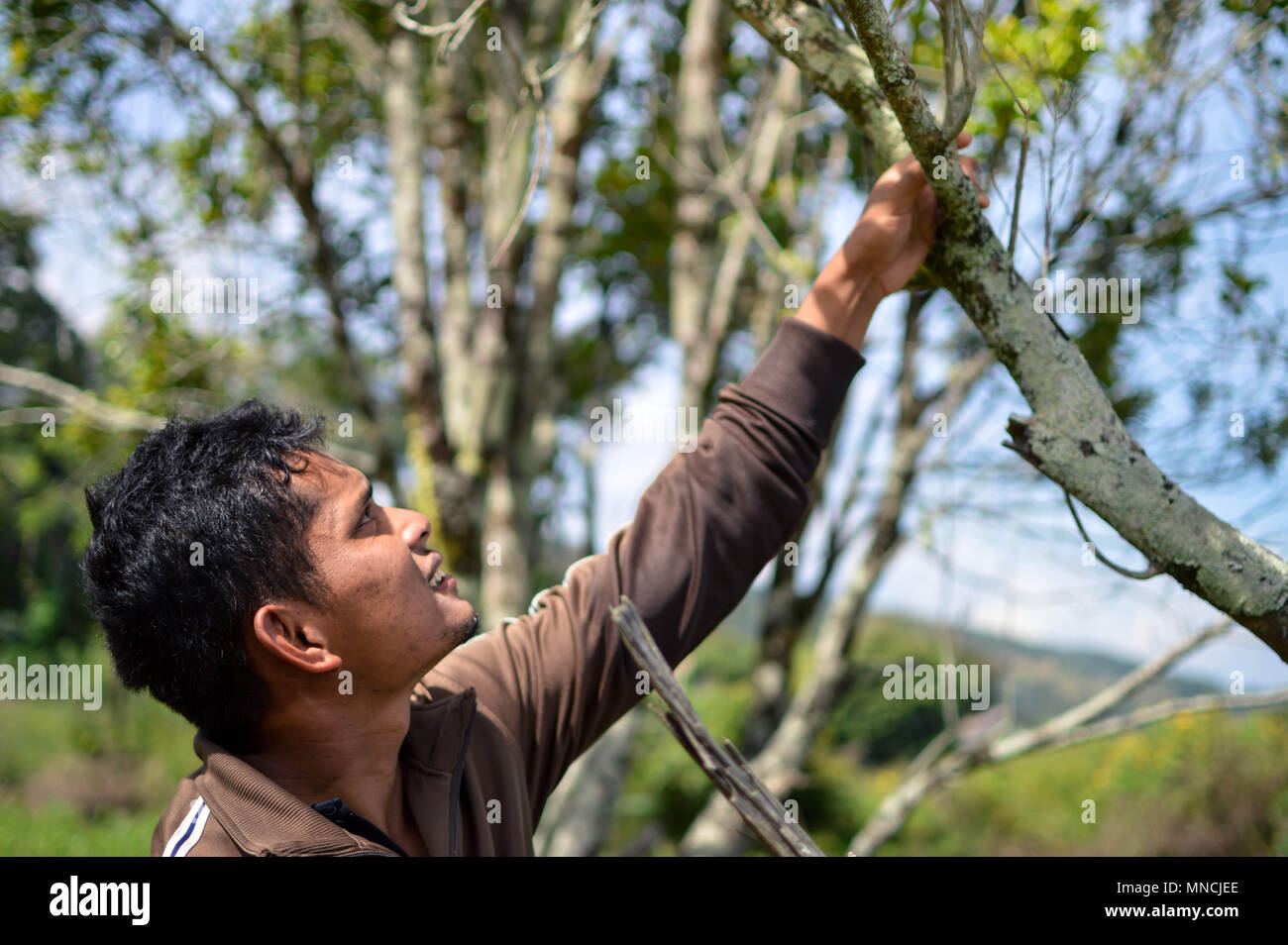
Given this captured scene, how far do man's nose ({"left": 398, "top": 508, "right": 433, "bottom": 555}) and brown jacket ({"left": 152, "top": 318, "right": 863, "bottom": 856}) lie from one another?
0.29 m

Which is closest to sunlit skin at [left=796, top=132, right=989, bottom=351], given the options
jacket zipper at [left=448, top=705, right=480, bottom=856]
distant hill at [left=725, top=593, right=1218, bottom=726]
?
jacket zipper at [left=448, top=705, right=480, bottom=856]

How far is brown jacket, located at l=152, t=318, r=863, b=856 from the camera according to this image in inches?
67.2

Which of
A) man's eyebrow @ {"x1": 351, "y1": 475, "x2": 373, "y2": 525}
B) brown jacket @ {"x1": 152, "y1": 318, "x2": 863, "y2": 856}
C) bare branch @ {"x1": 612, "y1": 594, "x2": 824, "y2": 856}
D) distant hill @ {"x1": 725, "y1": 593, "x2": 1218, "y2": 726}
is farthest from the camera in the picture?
distant hill @ {"x1": 725, "y1": 593, "x2": 1218, "y2": 726}

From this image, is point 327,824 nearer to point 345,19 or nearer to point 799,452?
point 799,452

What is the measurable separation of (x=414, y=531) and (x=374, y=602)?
168 millimetres

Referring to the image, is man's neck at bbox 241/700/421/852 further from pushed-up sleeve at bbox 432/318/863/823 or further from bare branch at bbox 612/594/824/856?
bare branch at bbox 612/594/824/856

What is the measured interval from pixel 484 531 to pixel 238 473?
3.59 m

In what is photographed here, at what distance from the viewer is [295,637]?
1.54 m

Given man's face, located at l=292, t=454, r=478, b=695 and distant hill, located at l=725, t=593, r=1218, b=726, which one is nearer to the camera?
man's face, located at l=292, t=454, r=478, b=695

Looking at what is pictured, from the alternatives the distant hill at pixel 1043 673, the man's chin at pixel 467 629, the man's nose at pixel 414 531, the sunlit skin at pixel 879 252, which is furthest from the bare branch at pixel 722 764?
the distant hill at pixel 1043 673

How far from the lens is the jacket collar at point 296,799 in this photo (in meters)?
1.37

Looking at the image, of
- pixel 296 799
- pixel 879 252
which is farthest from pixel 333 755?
pixel 879 252

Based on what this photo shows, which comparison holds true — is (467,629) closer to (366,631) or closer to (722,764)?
(366,631)
